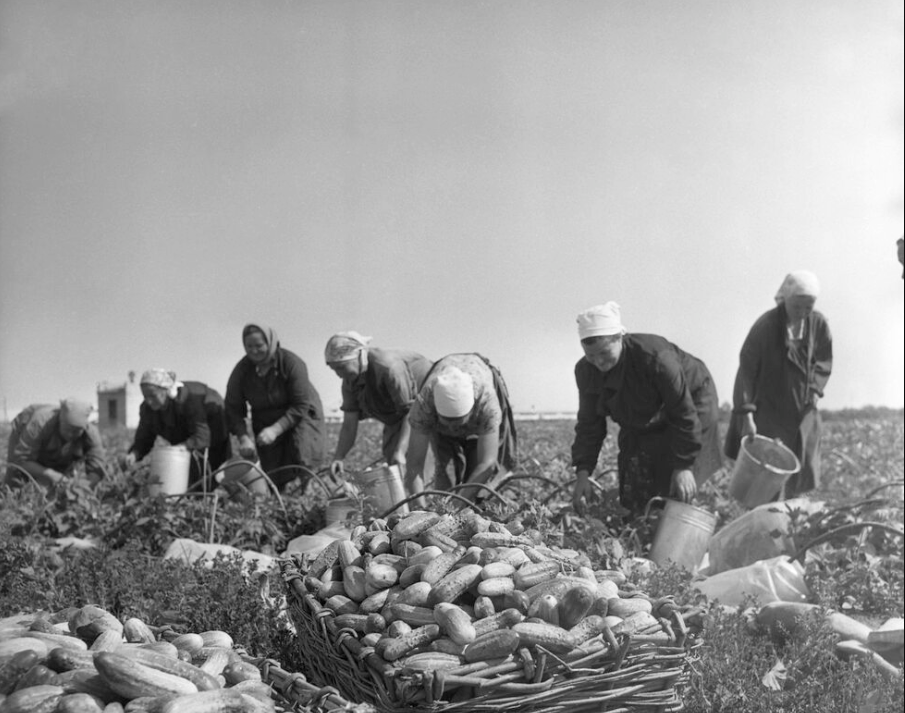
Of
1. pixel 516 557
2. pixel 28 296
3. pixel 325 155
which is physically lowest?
pixel 516 557

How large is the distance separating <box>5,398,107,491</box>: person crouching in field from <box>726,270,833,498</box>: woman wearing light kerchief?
393 cm

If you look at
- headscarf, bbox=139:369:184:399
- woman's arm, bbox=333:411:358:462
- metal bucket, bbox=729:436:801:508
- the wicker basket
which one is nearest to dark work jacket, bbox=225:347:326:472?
headscarf, bbox=139:369:184:399

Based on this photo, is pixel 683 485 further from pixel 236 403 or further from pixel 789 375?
pixel 236 403

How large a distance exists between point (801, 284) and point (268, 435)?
3.31 m

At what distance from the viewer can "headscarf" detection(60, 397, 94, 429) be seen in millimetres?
5902

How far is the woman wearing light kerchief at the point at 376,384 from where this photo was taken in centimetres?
540

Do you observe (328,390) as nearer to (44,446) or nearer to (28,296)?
(44,446)

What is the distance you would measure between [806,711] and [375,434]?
25.0 feet

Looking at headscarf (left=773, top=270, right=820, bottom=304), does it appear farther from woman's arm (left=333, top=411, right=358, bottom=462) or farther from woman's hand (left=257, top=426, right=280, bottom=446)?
woman's hand (left=257, top=426, right=280, bottom=446)

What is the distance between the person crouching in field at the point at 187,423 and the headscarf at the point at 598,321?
2.89 metres

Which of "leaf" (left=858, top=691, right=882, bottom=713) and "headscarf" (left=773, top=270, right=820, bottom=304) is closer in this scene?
"leaf" (left=858, top=691, right=882, bottom=713)

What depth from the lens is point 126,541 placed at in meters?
4.84

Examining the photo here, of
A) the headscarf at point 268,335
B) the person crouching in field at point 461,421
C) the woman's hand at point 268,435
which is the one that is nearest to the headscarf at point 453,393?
the person crouching in field at point 461,421

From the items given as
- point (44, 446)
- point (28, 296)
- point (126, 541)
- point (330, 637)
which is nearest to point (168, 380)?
point (44, 446)
